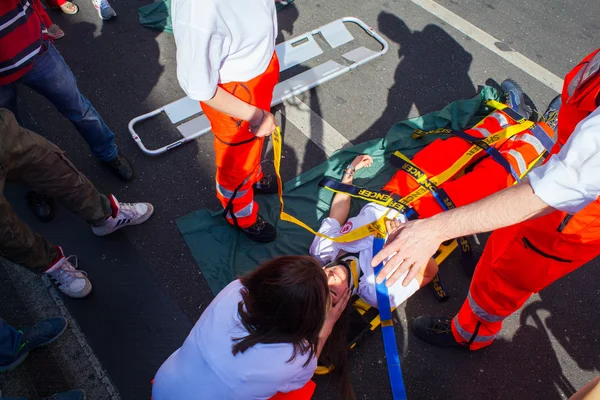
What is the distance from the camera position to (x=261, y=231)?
3039mm

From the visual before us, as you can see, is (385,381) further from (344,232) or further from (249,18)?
(249,18)

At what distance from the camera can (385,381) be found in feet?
8.61

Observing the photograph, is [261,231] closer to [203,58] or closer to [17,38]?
[203,58]

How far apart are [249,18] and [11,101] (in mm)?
1882

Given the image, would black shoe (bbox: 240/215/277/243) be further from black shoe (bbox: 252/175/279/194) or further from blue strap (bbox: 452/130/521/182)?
blue strap (bbox: 452/130/521/182)

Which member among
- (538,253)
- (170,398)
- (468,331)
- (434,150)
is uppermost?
(538,253)

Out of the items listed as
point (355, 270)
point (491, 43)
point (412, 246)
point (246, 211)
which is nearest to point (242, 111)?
point (246, 211)

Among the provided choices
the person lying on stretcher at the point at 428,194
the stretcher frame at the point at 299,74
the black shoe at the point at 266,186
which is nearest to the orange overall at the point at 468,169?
the person lying on stretcher at the point at 428,194

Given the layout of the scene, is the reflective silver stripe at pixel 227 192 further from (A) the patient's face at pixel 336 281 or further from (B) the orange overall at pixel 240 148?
(A) the patient's face at pixel 336 281

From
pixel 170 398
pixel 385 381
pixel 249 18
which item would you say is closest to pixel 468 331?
pixel 385 381

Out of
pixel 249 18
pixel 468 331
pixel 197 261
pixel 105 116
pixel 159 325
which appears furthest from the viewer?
pixel 105 116

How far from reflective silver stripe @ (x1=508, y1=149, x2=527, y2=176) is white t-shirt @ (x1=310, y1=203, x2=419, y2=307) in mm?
980

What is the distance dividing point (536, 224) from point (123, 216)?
2.58 m

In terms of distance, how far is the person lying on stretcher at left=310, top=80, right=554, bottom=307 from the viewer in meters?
2.59
